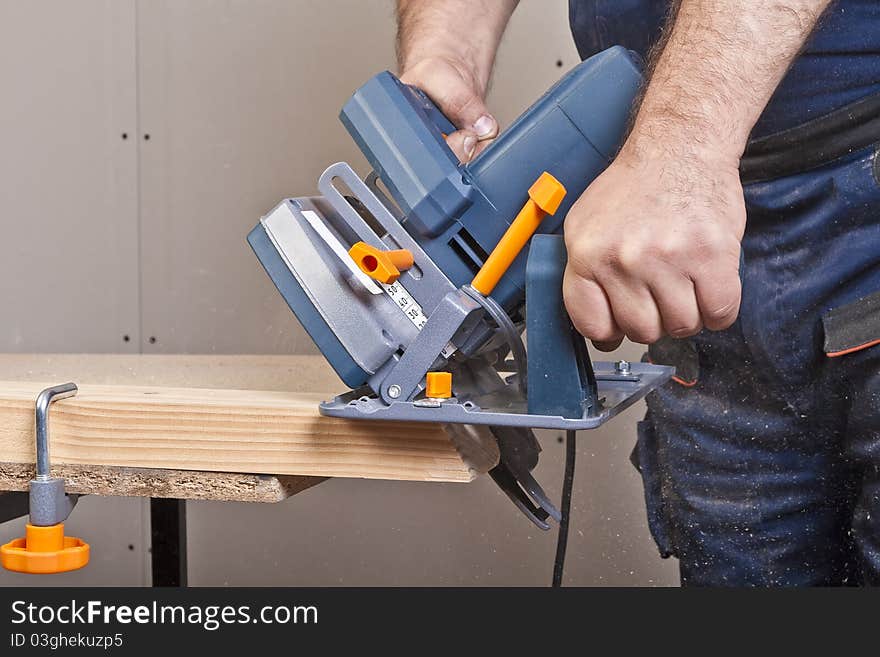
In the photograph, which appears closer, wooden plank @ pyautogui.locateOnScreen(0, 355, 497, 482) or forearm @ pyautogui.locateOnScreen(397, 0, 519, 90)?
wooden plank @ pyautogui.locateOnScreen(0, 355, 497, 482)

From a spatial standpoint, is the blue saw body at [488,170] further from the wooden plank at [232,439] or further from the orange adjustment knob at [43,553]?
the orange adjustment knob at [43,553]

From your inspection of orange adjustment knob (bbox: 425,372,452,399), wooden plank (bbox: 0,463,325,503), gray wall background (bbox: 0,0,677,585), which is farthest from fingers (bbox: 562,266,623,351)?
gray wall background (bbox: 0,0,677,585)

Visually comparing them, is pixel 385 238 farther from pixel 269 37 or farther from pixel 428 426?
pixel 269 37

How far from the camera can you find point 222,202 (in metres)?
1.88

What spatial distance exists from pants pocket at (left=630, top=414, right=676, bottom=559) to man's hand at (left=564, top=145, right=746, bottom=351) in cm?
57

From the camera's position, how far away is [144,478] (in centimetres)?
79

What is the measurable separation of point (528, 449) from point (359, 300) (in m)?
0.22

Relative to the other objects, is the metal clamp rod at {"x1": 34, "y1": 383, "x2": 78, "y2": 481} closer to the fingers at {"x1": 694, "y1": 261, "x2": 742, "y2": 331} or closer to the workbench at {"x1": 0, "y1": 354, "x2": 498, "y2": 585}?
the workbench at {"x1": 0, "y1": 354, "x2": 498, "y2": 585}

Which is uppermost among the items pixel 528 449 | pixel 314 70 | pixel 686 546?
pixel 314 70

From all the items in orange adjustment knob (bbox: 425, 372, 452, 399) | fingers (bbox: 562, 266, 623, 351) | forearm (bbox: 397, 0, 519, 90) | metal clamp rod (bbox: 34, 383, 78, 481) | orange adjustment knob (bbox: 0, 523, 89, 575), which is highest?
forearm (bbox: 397, 0, 519, 90)

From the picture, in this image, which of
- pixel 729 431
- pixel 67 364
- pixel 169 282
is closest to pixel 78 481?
pixel 67 364

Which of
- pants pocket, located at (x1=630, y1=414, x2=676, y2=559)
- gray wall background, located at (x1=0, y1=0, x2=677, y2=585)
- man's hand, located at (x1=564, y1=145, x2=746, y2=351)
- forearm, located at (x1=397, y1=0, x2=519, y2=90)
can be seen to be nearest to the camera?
man's hand, located at (x1=564, y1=145, x2=746, y2=351)

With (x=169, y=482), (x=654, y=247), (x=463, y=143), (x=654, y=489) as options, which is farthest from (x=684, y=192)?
(x=654, y=489)

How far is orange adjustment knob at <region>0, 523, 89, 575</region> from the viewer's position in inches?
29.7
